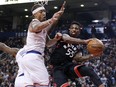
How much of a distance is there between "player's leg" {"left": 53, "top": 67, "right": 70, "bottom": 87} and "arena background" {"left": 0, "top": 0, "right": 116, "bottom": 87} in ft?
31.3

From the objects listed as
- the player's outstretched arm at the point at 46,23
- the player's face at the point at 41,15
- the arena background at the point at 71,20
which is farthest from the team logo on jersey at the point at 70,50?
the arena background at the point at 71,20

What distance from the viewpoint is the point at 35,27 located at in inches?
203

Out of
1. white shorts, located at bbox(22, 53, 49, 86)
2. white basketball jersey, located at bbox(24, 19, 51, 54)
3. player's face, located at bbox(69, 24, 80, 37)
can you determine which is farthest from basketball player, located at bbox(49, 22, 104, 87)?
white shorts, located at bbox(22, 53, 49, 86)

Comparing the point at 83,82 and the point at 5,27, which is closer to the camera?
the point at 83,82

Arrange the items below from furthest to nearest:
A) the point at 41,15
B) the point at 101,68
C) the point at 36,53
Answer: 1. the point at 101,68
2. the point at 41,15
3. the point at 36,53

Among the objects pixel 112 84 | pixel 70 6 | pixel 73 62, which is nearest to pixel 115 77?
pixel 112 84

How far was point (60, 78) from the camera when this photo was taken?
6297 millimetres

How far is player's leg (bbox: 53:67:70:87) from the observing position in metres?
6.24

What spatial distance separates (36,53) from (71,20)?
22.6 metres

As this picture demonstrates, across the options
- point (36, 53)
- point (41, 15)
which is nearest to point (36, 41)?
point (36, 53)

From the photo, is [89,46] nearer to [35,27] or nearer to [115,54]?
[35,27]

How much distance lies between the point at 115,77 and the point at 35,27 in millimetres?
11128

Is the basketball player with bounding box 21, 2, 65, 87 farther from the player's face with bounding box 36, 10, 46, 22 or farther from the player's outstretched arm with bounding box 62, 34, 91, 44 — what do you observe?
the player's outstretched arm with bounding box 62, 34, 91, 44

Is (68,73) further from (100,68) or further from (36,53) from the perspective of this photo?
(100,68)
